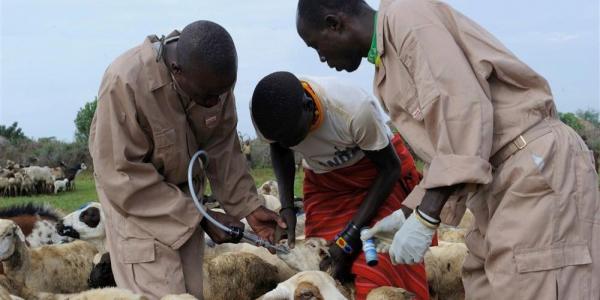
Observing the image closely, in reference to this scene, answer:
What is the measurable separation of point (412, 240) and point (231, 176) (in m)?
1.71

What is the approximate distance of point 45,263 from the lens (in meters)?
6.46

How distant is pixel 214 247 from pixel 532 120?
150 inches

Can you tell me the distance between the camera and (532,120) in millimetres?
3281

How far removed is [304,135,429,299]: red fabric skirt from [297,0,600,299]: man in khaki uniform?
1.30 meters

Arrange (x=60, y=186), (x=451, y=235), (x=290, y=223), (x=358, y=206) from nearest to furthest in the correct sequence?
(x=290, y=223)
(x=358, y=206)
(x=451, y=235)
(x=60, y=186)

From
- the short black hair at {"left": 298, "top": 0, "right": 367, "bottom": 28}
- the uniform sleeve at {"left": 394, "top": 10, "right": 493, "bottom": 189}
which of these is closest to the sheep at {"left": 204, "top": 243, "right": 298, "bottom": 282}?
the short black hair at {"left": 298, "top": 0, "right": 367, "bottom": 28}

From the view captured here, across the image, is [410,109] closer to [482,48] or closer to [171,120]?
[482,48]

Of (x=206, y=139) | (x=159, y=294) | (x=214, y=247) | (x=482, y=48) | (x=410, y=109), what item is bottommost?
(x=214, y=247)

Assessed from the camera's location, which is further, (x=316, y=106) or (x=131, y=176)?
(x=316, y=106)

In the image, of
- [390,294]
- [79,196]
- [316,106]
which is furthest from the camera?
[79,196]

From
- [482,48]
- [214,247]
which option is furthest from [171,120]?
[214,247]

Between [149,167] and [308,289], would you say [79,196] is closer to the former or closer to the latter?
[149,167]

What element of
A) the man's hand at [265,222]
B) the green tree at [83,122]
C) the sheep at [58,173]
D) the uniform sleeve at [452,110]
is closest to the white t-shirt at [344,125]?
the man's hand at [265,222]

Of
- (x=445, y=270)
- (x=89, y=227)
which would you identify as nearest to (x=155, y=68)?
(x=445, y=270)
